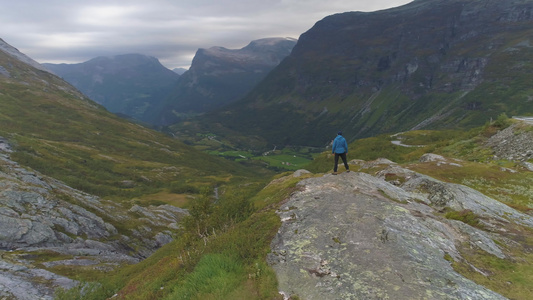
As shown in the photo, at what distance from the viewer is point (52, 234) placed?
60.6m

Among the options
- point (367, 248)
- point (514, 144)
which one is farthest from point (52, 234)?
point (514, 144)

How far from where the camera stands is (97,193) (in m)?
141

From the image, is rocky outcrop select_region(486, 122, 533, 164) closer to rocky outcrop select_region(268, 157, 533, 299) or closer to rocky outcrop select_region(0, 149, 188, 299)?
rocky outcrop select_region(268, 157, 533, 299)

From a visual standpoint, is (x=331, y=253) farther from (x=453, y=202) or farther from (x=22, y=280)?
(x=22, y=280)

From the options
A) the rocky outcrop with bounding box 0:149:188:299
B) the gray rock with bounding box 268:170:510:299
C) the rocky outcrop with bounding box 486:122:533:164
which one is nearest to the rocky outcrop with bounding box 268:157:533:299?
the gray rock with bounding box 268:170:510:299

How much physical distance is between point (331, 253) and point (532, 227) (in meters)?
19.1

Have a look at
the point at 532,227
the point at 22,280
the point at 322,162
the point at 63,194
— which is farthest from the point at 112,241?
the point at 322,162

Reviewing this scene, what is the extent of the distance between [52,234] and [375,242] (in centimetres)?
7107

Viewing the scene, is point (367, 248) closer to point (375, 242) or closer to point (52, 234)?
point (375, 242)

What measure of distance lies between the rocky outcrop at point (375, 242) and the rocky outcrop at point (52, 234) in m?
39.3

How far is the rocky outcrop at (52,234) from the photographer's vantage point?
41862mm

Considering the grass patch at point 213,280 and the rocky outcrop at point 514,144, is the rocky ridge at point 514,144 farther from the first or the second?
the grass patch at point 213,280

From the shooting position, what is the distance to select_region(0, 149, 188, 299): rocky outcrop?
137 feet

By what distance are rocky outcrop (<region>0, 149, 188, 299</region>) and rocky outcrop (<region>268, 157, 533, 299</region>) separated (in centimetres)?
3933
